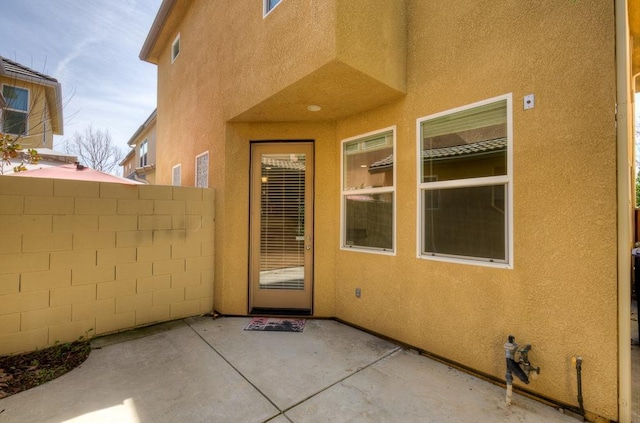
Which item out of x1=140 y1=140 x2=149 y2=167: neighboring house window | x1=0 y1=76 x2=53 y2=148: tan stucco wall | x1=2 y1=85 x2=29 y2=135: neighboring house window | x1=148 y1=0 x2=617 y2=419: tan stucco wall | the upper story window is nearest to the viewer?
x1=148 y1=0 x2=617 y2=419: tan stucco wall

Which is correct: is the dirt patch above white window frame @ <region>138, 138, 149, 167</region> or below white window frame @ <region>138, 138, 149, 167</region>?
below

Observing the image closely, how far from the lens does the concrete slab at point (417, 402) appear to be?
243 cm

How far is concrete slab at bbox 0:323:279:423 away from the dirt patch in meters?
0.13

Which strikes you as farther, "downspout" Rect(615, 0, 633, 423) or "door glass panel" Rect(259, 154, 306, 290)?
"door glass panel" Rect(259, 154, 306, 290)

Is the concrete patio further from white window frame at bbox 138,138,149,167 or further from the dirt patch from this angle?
white window frame at bbox 138,138,149,167

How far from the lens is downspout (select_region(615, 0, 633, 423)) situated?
7.50 feet

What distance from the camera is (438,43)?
11.3 ft

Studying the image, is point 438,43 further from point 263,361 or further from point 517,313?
point 263,361

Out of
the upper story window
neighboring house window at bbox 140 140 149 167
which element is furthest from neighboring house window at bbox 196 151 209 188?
neighboring house window at bbox 140 140 149 167

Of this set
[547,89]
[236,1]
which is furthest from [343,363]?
[236,1]

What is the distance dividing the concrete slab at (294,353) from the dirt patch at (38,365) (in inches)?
55.1

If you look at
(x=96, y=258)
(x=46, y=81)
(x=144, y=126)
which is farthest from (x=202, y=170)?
(x=144, y=126)

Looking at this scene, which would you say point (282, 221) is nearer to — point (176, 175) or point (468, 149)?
point (468, 149)

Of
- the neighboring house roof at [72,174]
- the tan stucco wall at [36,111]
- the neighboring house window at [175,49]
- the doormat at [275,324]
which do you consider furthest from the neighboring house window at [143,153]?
the doormat at [275,324]
